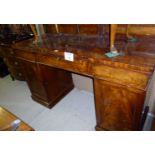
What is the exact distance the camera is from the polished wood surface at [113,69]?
0.97 metres

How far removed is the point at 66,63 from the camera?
52.9 inches

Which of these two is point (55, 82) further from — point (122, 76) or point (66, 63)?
point (122, 76)

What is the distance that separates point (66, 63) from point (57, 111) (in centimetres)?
98

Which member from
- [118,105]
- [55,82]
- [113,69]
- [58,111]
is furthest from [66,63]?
[58,111]

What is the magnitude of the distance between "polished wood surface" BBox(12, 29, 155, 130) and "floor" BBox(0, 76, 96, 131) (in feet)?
1.22

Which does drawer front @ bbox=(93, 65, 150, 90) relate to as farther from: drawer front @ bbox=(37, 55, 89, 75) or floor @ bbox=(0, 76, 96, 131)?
A: floor @ bbox=(0, 76, 96, 131)

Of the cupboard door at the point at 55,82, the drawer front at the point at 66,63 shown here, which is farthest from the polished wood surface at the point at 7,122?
the cupboard door at the point at 55,82

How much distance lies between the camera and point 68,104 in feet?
7.09

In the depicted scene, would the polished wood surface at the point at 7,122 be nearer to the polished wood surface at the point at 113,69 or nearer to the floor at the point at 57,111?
the polished wood surface at the point at 113,69

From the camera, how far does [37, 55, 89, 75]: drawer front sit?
1.21 m

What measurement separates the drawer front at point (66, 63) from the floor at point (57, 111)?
2.78ft

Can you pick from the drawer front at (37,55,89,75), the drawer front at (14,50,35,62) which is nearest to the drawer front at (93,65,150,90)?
the drawer front at (37,55,89,75)
